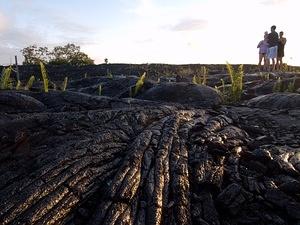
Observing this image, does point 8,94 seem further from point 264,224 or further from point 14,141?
point 264,224

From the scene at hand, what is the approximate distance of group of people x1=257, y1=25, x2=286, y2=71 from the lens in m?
12.7

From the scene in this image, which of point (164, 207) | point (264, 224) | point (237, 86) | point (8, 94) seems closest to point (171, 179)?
point (164, 207)

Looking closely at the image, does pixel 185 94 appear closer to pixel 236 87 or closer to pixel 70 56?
pixel 236 87

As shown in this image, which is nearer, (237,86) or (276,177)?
(276,177)

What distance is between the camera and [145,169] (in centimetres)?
328

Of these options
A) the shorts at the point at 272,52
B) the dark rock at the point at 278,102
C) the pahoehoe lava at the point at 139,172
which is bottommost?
the pahoehoe lava at the point at 139,172

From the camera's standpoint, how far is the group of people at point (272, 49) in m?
12.7

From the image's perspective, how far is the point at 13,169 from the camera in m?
3.08

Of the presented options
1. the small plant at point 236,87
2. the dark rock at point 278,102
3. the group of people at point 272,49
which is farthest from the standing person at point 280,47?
the dark rock at point 278,102

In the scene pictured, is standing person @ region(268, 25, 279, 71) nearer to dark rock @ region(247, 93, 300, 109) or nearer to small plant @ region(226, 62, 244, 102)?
small plant @ region(226, 62, 244, 102)

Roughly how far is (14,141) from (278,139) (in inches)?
101

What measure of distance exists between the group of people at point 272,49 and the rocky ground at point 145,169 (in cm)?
838

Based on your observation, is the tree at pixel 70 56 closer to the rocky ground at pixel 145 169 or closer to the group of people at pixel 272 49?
the group of people at pixel 272 49

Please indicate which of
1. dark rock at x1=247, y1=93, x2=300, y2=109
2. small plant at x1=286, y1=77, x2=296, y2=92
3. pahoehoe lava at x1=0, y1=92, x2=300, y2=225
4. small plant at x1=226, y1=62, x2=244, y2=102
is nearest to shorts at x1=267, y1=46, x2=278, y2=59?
small plant at x1=286, y1=77, x2=296, y2=92
